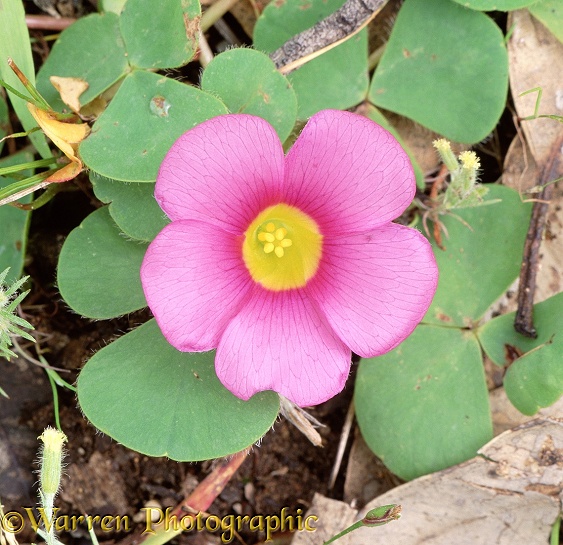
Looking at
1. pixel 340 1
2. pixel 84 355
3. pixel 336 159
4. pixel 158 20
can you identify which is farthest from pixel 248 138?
pixel 84 355

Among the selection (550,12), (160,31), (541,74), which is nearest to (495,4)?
(550,12)

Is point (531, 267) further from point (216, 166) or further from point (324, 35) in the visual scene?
point (216, 166)

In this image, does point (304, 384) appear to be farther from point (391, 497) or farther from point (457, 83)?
point (457, 83)

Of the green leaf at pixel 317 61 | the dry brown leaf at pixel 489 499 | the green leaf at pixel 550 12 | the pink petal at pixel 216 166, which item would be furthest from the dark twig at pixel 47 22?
the dry brown leaf at pixel 489 499

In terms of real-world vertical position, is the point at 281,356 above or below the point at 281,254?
below

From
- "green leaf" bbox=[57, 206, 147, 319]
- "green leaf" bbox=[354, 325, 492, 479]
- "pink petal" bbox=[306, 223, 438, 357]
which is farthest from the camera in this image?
"green leaf" bbox=[354, 325, 492, 479]

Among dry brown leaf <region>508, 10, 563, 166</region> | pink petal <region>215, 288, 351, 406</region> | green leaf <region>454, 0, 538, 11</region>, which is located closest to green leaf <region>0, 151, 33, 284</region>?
pink petal <region>215, 288, 351, 406</region>

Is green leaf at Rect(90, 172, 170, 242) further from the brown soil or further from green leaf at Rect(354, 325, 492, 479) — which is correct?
green leaf at Rect(354, 325, 492, 479)
